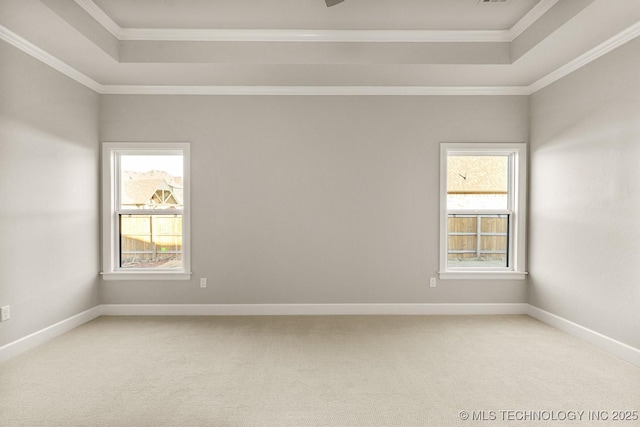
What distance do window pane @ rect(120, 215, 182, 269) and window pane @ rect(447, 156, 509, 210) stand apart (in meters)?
3.41

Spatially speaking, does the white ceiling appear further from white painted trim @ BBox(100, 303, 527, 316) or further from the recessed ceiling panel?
white painted trim @ BBox(100, 303, 527, 316)

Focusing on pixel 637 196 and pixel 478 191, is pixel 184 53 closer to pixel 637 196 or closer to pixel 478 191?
pixel 478 191

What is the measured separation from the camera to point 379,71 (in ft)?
12.7

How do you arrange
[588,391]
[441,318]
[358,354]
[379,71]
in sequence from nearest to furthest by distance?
[588,391] → [358,354] → [379,71] → [441,318]

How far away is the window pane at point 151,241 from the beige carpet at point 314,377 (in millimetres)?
849

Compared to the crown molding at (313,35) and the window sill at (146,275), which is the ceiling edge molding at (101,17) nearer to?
the crown molding at (313,35)

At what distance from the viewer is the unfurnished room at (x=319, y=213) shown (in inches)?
105

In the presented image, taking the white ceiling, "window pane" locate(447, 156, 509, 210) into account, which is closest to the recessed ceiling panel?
the white ceiling

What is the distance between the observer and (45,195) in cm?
354

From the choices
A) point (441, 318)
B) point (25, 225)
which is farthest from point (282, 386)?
point (25, 225)

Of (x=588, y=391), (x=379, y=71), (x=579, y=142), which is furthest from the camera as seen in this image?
(x=379, y=71)

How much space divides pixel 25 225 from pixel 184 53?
2178 mm

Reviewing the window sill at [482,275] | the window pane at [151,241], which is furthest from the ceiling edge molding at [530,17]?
the window pane at [151,241]

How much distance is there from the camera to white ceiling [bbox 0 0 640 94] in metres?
3.08
